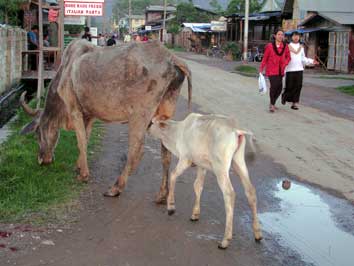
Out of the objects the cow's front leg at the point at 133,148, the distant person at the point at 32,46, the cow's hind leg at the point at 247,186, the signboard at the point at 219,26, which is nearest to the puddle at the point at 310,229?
the cow's hind leg at the point at 247,186

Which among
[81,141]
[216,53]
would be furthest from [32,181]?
[216,53]

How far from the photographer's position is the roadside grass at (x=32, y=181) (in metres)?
5.77

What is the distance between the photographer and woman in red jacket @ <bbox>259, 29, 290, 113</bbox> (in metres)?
13.1

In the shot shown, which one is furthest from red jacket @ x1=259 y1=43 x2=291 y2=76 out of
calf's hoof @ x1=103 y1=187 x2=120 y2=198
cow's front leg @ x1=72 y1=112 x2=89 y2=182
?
calf's hoof @ x1=103 y1=187 x2=120 y2=198

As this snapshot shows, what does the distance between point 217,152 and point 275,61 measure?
8573 mm

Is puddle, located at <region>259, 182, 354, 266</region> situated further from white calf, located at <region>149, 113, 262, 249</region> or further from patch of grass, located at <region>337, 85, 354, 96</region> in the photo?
patch of grass, located at <region>337, 85, 354, 96</region>

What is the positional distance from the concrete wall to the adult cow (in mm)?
7046

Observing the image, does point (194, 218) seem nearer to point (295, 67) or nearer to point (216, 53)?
point (295, 67)

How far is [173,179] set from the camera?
5.49m

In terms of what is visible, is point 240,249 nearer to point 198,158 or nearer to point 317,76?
point 198,158

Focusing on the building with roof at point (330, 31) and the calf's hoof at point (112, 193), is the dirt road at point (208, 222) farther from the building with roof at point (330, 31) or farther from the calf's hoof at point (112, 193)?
the building with roof at point (330, 31)

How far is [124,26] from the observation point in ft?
381

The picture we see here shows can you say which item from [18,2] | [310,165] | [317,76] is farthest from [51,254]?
[317,76]

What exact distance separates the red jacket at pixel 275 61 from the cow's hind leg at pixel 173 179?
26.1 ft
